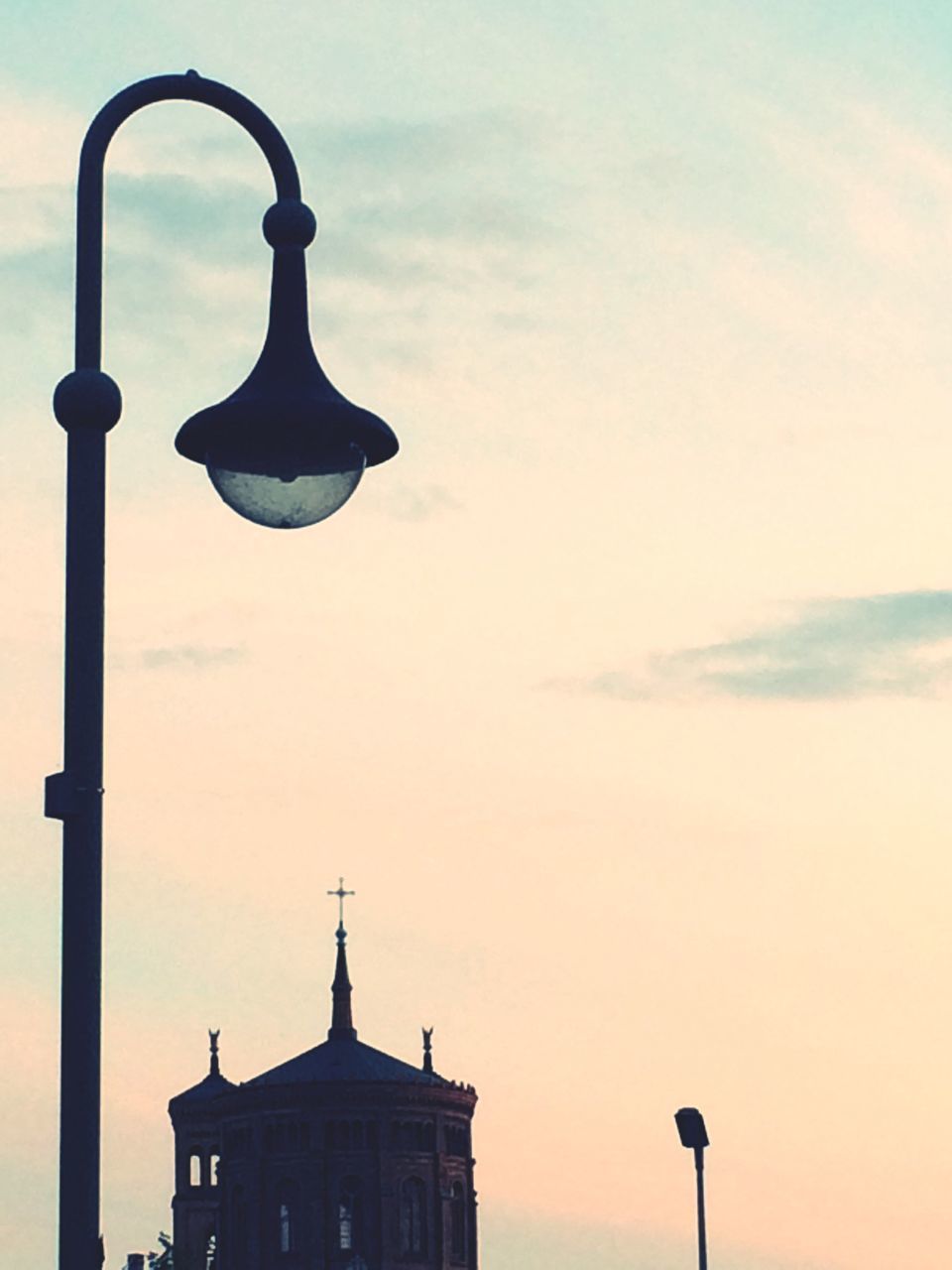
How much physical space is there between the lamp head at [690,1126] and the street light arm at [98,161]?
113 ft

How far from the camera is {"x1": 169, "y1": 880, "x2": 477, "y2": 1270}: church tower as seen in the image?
413 feet

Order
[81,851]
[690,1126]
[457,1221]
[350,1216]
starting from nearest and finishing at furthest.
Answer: [81,851]
[690,1126]
[350,1216]
[457,1221]

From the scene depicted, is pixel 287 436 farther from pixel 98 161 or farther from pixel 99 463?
pixel 98 161

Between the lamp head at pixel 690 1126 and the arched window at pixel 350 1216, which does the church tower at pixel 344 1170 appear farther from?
the lamp head at pixel 690 1126

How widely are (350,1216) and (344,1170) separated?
2.15 metres

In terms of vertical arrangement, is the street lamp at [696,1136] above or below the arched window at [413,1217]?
below

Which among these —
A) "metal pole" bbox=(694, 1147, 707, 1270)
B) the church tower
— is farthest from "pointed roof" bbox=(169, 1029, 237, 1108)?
"metal pole" bbox=(694, 1147, 707, 1270)

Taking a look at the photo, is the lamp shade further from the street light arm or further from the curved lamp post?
the street light arm

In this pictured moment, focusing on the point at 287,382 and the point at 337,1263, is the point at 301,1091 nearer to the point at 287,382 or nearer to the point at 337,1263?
the point at 337,1263

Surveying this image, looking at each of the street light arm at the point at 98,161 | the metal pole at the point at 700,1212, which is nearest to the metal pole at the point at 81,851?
the street light arm at the point at 98,161

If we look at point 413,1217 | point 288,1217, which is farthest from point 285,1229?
point 413,1217

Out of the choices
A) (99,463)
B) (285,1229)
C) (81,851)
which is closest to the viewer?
(81,851)

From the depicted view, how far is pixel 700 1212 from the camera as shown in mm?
45344

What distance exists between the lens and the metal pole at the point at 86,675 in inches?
430
